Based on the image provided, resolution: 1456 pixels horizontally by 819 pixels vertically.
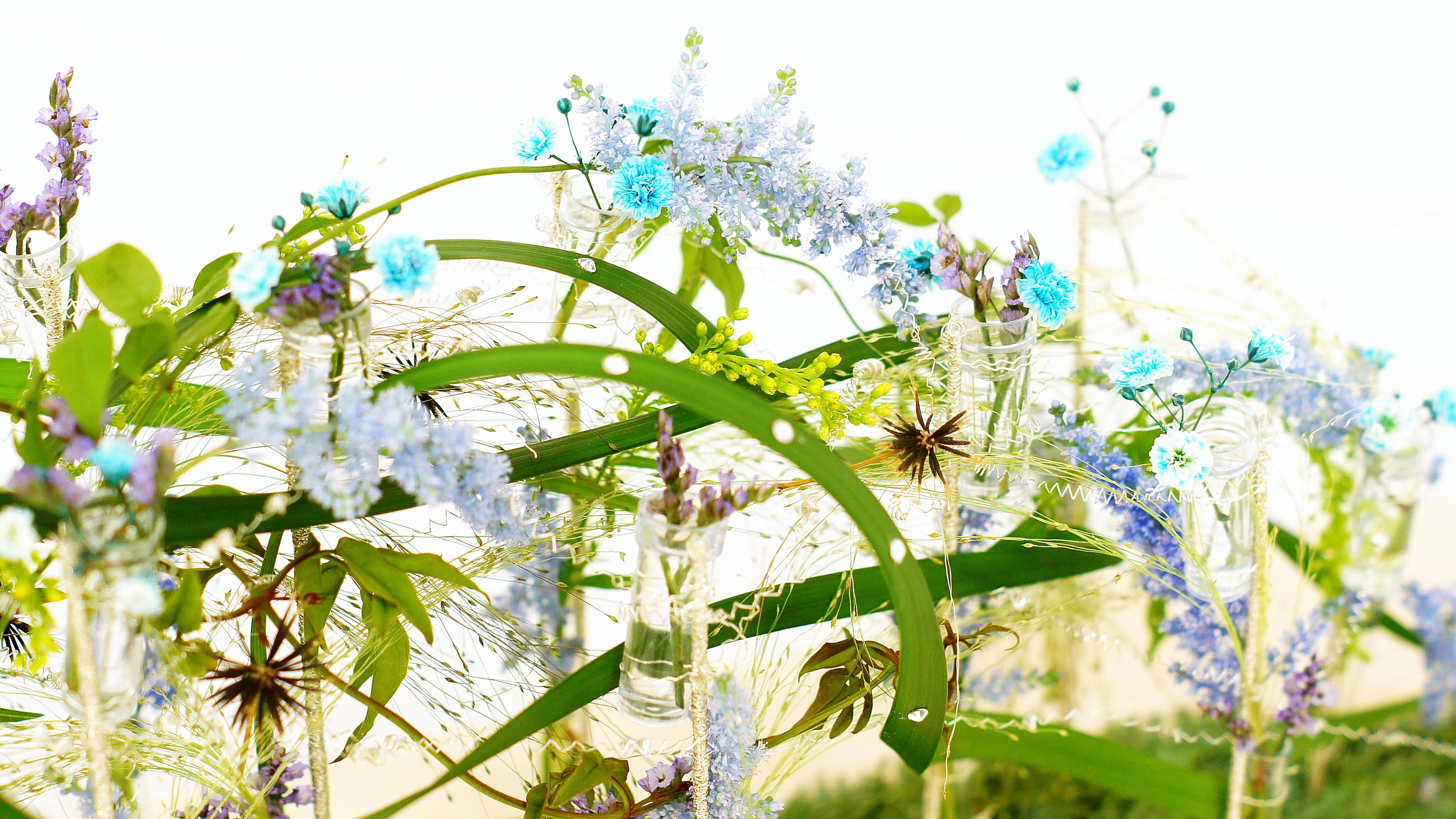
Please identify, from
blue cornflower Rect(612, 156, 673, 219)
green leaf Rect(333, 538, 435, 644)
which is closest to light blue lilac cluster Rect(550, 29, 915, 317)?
blue cornflower Rect(612, 156, 673, 219)

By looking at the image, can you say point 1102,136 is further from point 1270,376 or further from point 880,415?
point 880,415

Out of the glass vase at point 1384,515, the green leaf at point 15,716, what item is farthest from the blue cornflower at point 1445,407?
the green leaf at point 15,716

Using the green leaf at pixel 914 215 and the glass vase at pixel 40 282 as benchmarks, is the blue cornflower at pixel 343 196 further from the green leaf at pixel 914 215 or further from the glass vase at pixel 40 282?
the green leaf at pixel 914 215

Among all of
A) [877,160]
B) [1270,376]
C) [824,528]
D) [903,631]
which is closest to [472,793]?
[824,528]

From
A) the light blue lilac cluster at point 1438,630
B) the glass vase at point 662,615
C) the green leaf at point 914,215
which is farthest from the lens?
the light blue lilac cluster at point 1438,630

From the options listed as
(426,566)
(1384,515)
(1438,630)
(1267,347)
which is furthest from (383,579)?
(1438,630)

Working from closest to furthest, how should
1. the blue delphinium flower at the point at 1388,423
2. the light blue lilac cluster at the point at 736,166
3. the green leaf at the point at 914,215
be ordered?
the light blue lilac cluster at the point at 736,166
the green leaf at the point at 914,215
the blue delphinium flower at the point at 1388,423
